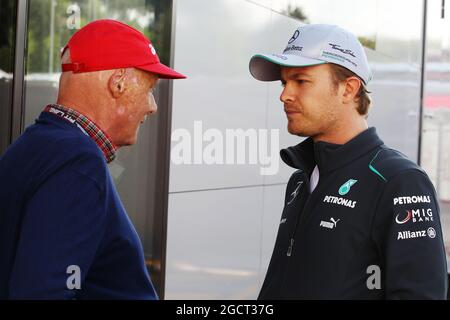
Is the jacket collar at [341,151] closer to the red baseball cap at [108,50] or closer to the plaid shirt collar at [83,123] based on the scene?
the red baseball cap at [108,50]

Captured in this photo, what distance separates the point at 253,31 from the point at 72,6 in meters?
1.90

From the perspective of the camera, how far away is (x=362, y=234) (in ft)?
6.62

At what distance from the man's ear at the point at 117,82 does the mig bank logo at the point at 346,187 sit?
2.34ft

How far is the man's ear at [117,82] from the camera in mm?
1958

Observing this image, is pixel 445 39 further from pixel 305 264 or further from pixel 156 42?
pixel 305 264

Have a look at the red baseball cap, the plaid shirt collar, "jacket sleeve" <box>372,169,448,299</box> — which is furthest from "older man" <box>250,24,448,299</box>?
the plaid shirt collar

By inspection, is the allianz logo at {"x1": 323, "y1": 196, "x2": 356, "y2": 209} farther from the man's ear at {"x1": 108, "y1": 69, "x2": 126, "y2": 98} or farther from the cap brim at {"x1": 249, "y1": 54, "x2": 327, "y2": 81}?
the man's ear at {"x1": 108, "y1": 69, "x2": 126, "y2": 98}

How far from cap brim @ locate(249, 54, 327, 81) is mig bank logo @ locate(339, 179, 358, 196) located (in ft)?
1.31

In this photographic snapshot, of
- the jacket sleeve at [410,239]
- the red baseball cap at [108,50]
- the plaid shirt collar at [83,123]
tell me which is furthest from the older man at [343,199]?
the plaid shirt collar at [83,123]

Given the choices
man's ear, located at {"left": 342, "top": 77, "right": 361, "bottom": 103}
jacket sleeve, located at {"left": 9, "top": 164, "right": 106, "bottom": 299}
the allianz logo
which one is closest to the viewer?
Result: jacket sleeve, located at {"left": 9, "top": 164, "right": 106, "bottom": 299}

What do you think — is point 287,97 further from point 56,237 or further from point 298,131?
point 56,237

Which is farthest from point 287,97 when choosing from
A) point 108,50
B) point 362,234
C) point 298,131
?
point 108,50

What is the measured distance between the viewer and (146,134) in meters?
4.46

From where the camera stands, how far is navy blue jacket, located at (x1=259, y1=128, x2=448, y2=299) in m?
1.94
